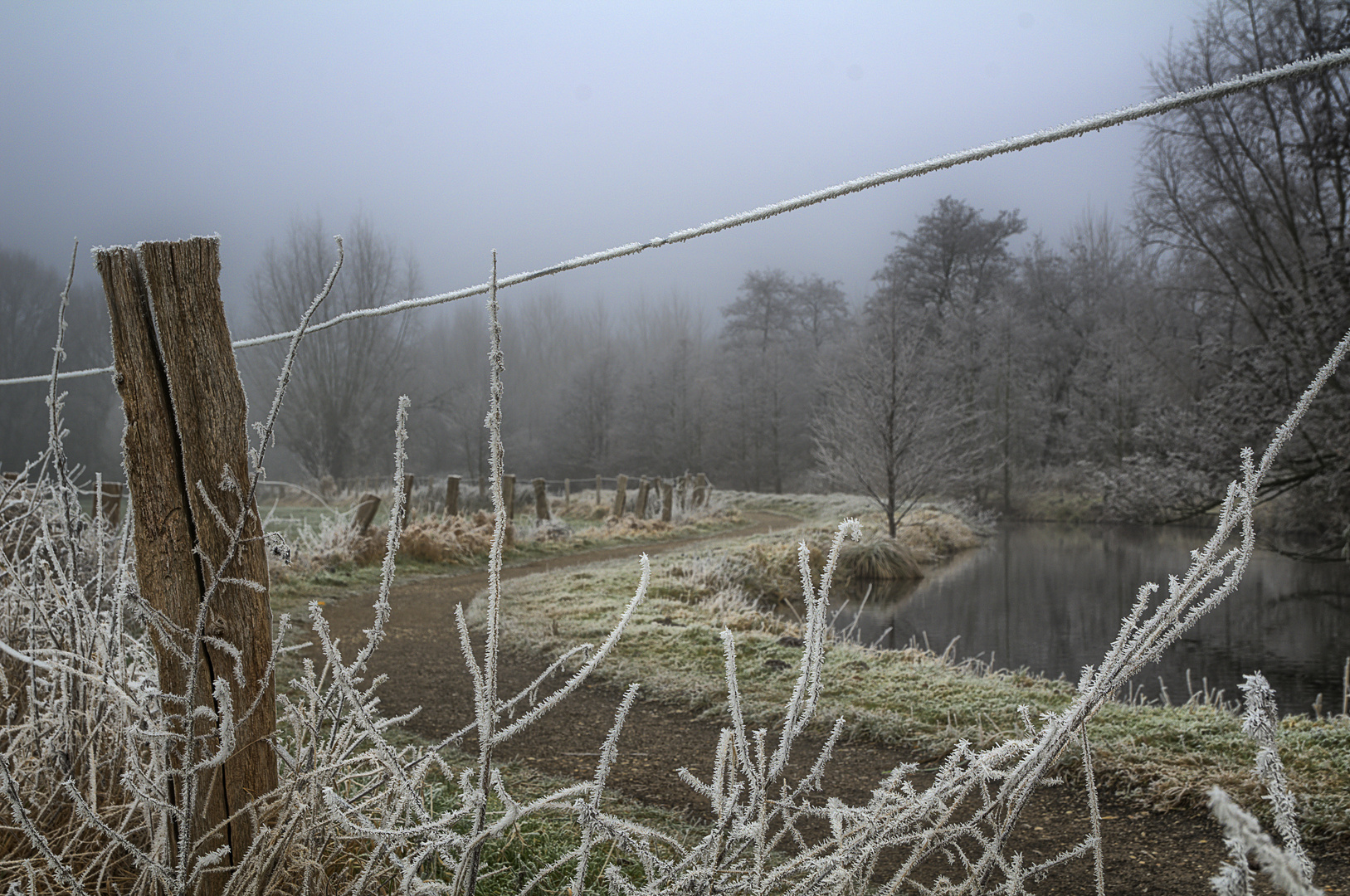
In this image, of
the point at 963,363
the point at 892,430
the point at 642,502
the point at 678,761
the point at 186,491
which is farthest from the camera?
the point at 963,363

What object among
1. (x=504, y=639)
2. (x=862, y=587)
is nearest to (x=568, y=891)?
(x=504, y=639)

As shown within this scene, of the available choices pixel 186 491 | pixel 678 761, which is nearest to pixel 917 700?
pixel 678 761

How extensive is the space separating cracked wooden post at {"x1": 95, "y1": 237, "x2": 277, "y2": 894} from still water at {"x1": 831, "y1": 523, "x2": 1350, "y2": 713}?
18.7ft

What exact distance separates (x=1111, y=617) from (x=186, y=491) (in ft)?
32.8

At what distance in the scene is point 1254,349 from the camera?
10180 millimetres

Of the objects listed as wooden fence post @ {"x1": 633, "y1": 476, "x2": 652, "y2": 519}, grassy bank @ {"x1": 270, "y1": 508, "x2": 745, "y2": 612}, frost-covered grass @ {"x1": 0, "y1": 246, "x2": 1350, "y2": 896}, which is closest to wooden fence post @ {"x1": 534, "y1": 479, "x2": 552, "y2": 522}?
grassy bank @ {"x1": 270, "y1": 508, "x2": 745, "y2": 612}

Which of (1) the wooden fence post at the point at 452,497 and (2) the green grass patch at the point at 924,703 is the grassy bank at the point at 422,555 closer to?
(1) the wooden fence post at the point at 452,497

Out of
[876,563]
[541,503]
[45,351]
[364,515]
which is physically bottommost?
[876,563]

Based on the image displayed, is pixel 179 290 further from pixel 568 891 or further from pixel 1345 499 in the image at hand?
pixel 1345 499

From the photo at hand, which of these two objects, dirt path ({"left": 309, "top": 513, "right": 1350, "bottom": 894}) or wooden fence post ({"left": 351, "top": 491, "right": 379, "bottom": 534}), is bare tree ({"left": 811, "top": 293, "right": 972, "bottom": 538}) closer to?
wooden fence post ({"left": 351, "top": 491, "right": 379, "bottom": 534})

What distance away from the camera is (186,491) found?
4.46 feet

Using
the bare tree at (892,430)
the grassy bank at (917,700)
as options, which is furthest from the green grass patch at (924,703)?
the bare tree at (892,430)

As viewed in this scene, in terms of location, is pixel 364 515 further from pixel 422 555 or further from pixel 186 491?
pixel 186 491

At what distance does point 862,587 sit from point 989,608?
6.65 feet
